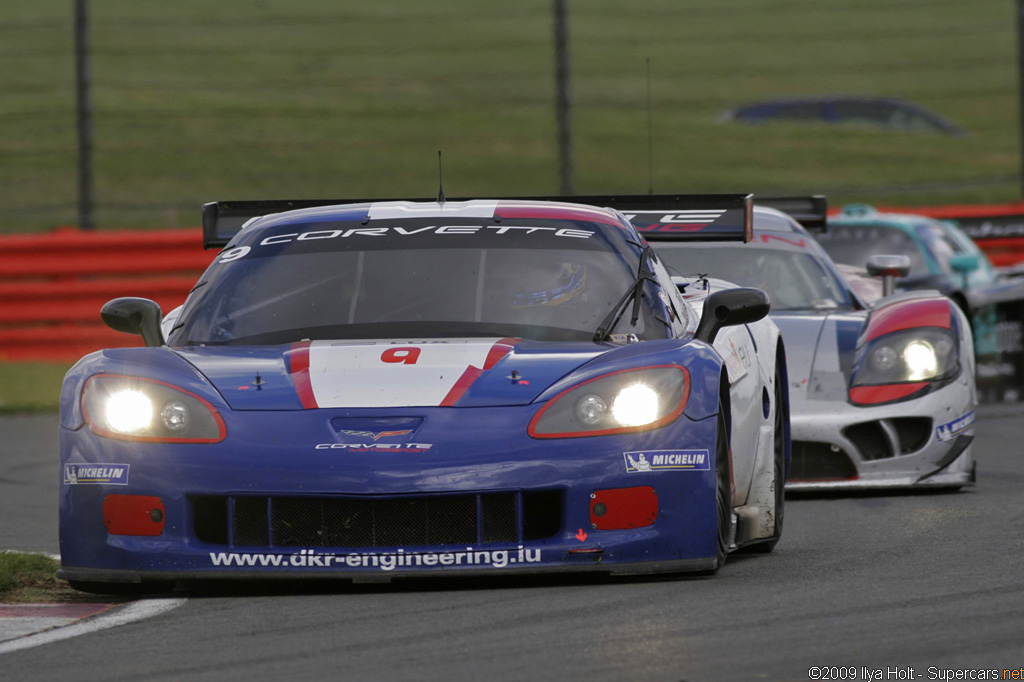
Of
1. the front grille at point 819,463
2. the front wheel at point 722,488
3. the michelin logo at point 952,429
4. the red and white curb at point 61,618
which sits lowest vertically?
the front grille at point 819,463

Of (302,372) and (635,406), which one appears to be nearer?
(635,406)

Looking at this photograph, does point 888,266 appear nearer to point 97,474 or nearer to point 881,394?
point 881,394

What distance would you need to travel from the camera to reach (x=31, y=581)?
595cm

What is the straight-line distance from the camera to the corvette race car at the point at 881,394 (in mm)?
8242

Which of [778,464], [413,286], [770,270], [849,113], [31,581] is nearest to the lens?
[31,581]

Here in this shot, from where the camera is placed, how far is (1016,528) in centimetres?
669

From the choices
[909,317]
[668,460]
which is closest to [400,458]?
[668,460]

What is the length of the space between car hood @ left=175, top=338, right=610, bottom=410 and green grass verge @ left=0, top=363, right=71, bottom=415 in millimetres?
7070

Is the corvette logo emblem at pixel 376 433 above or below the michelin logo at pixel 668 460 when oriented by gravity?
above

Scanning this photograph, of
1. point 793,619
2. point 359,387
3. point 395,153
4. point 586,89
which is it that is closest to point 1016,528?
point 793,619

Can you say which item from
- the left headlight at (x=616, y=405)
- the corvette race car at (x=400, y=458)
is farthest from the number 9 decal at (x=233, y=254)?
the left headlight at (x=616, y=405)

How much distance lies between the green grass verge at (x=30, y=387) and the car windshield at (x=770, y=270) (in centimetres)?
472

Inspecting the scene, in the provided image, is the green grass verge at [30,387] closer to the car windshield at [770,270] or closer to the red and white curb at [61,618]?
the car windshield at [770,270]

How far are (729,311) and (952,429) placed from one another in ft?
8.41
